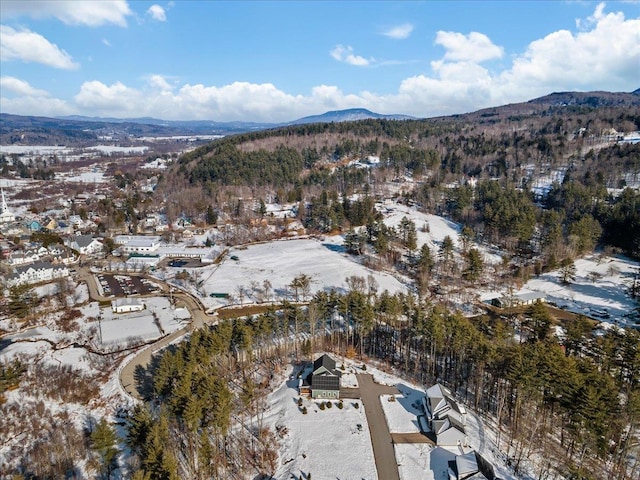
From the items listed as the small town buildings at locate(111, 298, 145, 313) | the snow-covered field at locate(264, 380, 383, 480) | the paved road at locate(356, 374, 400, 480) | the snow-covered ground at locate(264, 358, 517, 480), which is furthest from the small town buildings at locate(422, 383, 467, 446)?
the small town buildings at locate(111, 298, 145, 313)

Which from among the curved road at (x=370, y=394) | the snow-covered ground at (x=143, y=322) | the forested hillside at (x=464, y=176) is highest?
the forested hillside at (x=464, y=176)

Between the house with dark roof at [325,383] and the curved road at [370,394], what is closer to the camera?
the curved road at [370,394]

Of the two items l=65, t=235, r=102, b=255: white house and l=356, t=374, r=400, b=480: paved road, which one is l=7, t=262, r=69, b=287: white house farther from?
l=356, t=374, r=400, b=480: paved road

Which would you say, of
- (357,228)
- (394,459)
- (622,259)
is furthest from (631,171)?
(394,459)

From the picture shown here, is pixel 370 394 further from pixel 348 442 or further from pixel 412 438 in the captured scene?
pixel 348 442

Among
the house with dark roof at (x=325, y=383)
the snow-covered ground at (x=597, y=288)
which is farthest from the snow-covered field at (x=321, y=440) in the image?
the snow-covered ground at (x=597, y=288)

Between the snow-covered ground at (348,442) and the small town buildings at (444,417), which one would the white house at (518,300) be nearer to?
the snow-covered ground at (348,442)

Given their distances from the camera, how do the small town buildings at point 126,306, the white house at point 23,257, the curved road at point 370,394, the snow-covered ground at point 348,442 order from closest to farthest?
the snow-covered ground at point 348,442 → the curved road at point 370,394 → the small town buildings at point 126,306 → the white house at point 23,257
